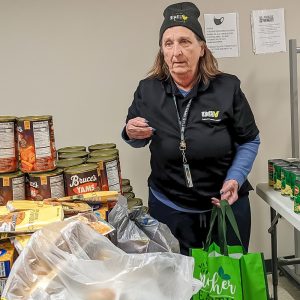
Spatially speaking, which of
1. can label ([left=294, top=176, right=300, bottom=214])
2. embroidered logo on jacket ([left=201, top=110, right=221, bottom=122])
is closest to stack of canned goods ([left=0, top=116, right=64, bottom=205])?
embroidered logo on jacket ([left=201, top=110, right=221, bottom=122])

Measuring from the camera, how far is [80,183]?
4.64ft

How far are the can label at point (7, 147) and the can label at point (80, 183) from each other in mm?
204

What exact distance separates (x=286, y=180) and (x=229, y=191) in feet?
1.13

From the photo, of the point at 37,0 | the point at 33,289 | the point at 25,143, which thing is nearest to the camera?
the point at 33,289

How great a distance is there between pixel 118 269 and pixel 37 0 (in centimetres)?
191

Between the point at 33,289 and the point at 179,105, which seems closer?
the point at 33,289

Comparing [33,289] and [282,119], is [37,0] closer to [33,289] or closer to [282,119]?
[282,119]

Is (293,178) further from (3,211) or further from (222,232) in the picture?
(3,211)

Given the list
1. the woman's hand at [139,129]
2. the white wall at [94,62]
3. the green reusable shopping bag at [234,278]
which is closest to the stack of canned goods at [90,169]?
the woman's hand at [139,129]

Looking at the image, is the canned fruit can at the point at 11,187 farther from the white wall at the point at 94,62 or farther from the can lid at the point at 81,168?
the white wall at the point at 94,62

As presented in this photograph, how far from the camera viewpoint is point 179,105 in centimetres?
190

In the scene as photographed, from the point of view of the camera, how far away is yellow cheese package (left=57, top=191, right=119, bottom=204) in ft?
4.36

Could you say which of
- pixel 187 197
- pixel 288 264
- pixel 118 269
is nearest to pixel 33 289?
pixel 118 269

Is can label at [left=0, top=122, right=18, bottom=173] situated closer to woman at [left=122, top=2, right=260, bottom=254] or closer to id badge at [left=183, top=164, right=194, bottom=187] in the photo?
woman at [left=122, top=2, right=260, bottom=254]
